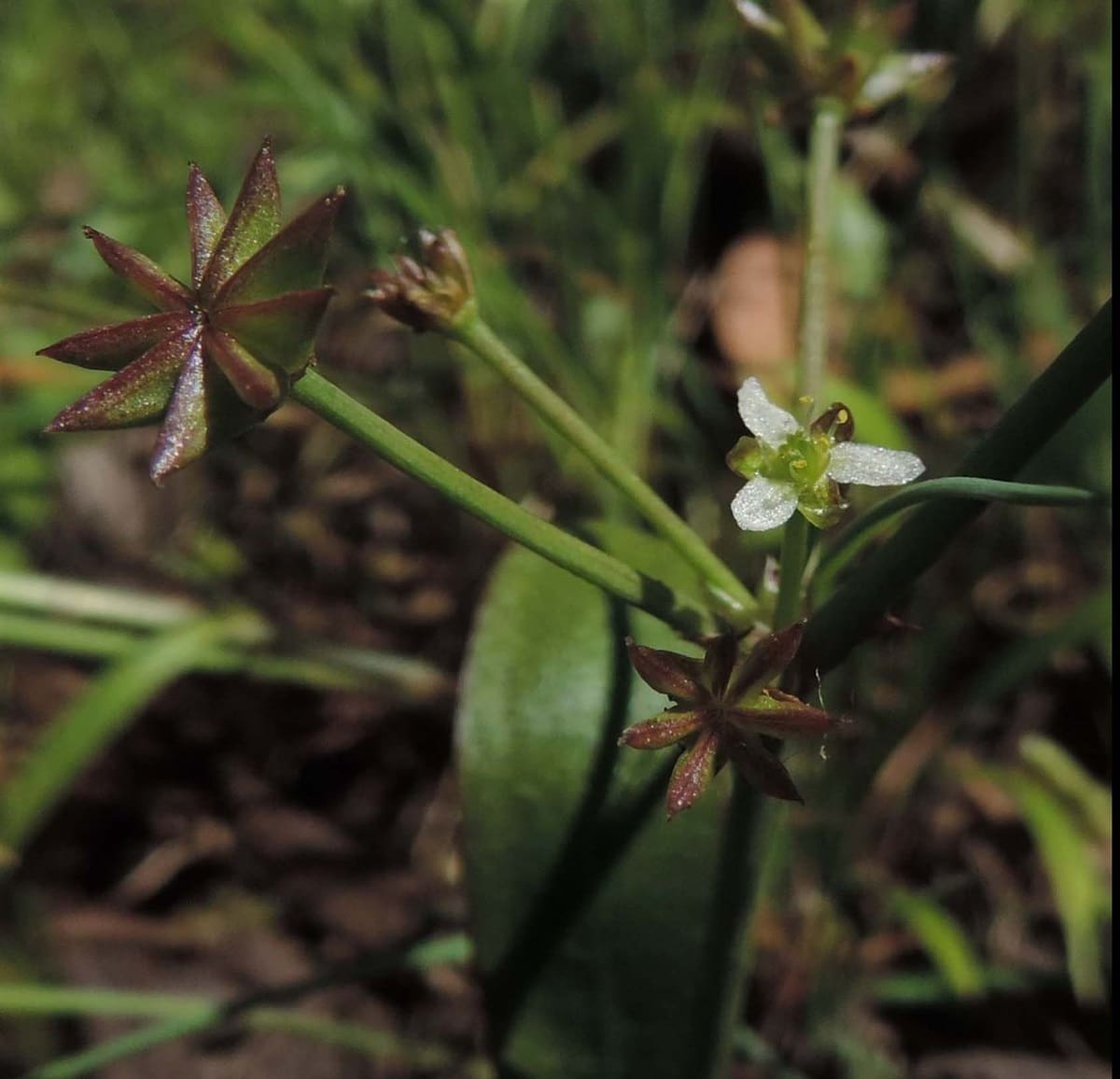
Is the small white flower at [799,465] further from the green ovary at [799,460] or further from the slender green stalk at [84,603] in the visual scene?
the slender green stalk at [84,603]

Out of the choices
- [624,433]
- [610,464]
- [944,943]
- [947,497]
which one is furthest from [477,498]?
[624,433]

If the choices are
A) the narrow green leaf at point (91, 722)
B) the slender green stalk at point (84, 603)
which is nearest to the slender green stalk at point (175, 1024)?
the narrow green leaf at point (91, 722)

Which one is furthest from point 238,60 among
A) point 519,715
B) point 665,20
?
point 519,715

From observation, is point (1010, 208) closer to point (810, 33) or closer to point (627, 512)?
point (627, 512)

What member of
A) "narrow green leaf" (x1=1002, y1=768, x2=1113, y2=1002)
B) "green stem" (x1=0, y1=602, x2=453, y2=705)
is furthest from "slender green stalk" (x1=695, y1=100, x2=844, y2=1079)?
"green stem" (x1=0, y1=602, x2=453, y2=705)

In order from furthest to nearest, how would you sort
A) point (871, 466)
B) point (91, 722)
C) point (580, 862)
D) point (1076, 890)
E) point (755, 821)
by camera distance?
1. point (91, 722)
2. point (1076, 890)
3. point (580, 862)
4. point (755, 821)
5. point (871, 466)

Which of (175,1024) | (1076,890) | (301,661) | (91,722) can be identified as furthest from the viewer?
(301,661)

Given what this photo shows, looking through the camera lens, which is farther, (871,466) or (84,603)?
(84,603)

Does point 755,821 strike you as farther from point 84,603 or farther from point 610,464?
point 84,603
